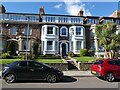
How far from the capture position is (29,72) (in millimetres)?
12430

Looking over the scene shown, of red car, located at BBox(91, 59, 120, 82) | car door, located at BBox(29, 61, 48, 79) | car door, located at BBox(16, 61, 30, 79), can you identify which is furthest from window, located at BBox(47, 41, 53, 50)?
car door, located at BBox(16, 61, 30, 79)

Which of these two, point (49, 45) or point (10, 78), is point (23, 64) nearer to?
point (10, 78)

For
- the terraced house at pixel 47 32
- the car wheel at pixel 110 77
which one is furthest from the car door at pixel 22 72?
the terraced house at pixel 47 32

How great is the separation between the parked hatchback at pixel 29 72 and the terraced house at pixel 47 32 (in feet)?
66.0

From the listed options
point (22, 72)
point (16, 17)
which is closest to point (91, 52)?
point (16, 17)

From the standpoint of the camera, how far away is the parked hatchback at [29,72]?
12336 mm

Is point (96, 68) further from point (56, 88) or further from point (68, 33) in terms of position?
point (68, 33)

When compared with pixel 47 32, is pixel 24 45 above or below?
below

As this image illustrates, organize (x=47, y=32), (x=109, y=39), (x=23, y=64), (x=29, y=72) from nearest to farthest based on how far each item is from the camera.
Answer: (x=29, y=72)
(x=23, y=64)
(x=109, y=39)
(x=47, y=32)

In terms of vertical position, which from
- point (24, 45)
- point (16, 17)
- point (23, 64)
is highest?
point (16, 17)

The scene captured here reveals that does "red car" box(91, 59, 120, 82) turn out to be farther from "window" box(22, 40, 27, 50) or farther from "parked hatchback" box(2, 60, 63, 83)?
"window" box(22, 40, 27, 50)

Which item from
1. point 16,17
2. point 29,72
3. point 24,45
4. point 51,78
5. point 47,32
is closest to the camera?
point 29,72

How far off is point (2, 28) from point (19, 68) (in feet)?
77.4

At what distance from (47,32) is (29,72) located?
72.4ft
